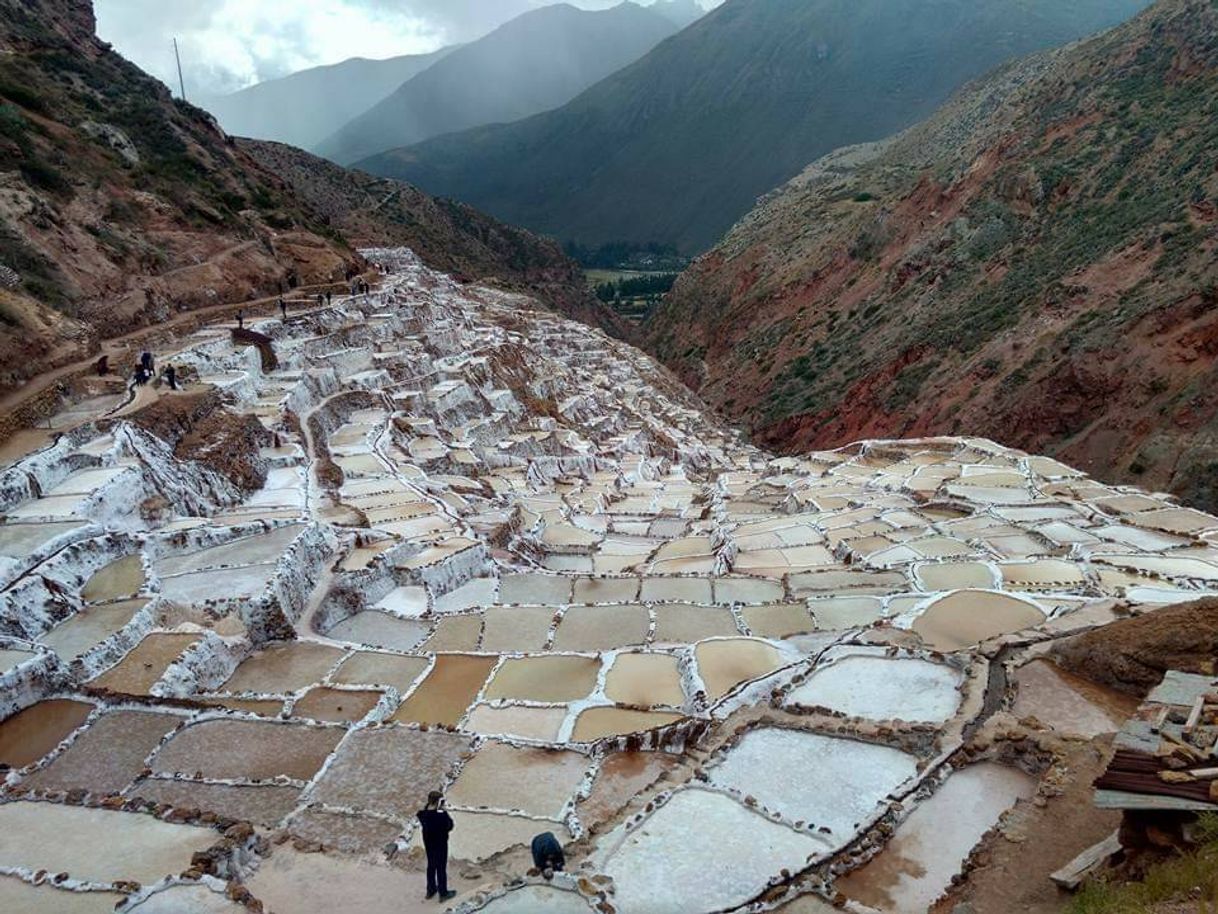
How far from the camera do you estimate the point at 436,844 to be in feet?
22.2

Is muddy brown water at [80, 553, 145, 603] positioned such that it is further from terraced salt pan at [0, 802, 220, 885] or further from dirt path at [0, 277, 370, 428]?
dirt path at [0, 277, 370, 428]

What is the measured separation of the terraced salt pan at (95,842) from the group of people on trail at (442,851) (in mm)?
2251

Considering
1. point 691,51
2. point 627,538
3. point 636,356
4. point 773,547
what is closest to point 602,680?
point 773,547

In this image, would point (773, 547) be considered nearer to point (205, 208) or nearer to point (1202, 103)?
point (205, 208)

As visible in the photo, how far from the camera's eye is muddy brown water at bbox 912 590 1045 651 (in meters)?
11.4

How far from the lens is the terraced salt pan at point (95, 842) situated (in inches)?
288

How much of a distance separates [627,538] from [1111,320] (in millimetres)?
20417

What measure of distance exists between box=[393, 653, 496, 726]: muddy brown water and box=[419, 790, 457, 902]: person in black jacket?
3562 mm

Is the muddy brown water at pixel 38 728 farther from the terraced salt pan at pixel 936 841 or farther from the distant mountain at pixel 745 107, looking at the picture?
the distant mountain at pixel 745 107

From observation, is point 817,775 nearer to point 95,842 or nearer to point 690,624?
point 690,624

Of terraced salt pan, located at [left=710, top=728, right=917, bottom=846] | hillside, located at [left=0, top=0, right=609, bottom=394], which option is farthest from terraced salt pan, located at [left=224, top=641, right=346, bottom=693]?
hillside, located at [left=0, top=0, right=609, bottom=394]

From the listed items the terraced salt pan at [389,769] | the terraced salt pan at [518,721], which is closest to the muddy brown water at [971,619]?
the terraced salt pan at [518,721]

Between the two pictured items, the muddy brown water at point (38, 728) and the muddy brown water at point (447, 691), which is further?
the muddy brown water at point (447, 691)

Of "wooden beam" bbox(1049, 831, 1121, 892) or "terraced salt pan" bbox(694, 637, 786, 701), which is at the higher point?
"wooden beam" bbox(1049, 831, 1121, 892)
